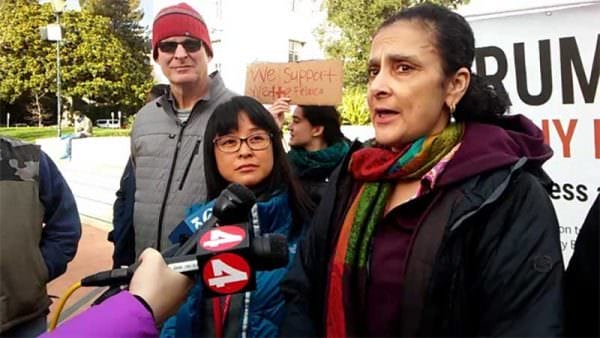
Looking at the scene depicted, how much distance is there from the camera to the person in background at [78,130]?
1548 centimetres

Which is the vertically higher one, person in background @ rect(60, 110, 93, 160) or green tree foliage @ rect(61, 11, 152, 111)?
green tree foliage @ rect(61, 11, 152, 111)

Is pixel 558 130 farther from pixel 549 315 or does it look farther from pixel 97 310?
pixel 97 310

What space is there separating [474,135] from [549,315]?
0.43m

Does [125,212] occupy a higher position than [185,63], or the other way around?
Answer: [185,63]

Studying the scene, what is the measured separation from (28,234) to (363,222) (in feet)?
4.39

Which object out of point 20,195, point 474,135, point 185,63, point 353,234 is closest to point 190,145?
point 185,63

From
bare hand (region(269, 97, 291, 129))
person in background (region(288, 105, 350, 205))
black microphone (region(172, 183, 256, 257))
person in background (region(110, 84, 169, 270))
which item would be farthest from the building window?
black microphone (region(172, 183, 256, 257))

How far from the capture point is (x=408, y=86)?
138 centimetres

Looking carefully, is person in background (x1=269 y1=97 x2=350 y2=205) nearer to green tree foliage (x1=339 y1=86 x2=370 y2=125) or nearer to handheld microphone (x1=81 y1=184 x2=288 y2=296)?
handheld microphone (x1=81 y1=184 x2=288 y2=296)

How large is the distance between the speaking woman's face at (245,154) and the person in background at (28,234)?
0.72m

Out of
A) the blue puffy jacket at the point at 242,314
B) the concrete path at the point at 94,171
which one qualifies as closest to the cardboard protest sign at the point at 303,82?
the blue puffy jacket at the point at 242,314

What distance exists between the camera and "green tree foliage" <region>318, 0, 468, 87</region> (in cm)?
1598

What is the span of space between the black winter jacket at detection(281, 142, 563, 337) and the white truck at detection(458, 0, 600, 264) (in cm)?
73

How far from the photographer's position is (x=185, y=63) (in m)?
2.47
